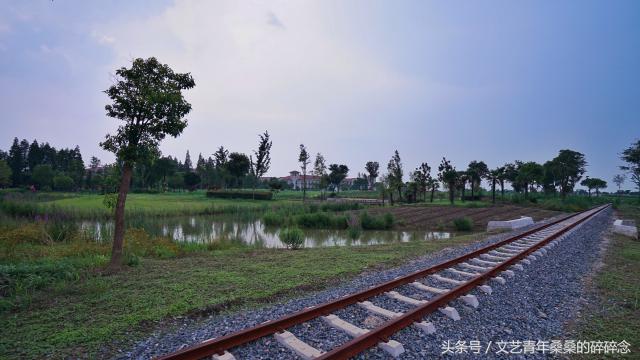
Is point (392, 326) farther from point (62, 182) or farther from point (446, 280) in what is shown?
point (62, 182)

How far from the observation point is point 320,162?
2463 inches

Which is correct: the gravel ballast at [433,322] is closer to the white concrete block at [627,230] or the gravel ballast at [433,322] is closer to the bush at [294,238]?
the bush at [294,238]

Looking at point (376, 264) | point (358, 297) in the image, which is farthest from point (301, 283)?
point (376, 264)

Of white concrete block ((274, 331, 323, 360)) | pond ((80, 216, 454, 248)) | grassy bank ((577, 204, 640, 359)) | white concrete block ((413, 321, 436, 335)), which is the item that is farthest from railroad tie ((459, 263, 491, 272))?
pond ((80, 216, 454, 248))

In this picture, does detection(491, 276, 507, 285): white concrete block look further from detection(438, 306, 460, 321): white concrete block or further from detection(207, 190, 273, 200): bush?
detection(207, 190, 273, 200): bush

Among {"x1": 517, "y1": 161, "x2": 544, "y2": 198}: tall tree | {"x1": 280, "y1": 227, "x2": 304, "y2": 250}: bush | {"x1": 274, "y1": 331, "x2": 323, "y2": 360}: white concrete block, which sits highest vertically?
{"x1": 517, "y1": 161, "x2": 544, "y2": 198}: tall tree

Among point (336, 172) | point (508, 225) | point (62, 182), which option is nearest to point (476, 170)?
point (336, 172)

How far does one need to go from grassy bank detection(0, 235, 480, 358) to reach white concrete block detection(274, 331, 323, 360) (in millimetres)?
1832

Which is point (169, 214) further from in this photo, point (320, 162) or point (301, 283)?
point (320, 162)

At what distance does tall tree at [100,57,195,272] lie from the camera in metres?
7.97

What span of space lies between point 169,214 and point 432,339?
1204 inches

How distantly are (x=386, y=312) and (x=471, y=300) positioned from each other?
4.98 ft

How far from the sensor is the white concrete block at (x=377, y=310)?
16.3 feet

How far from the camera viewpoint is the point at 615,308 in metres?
5.90
